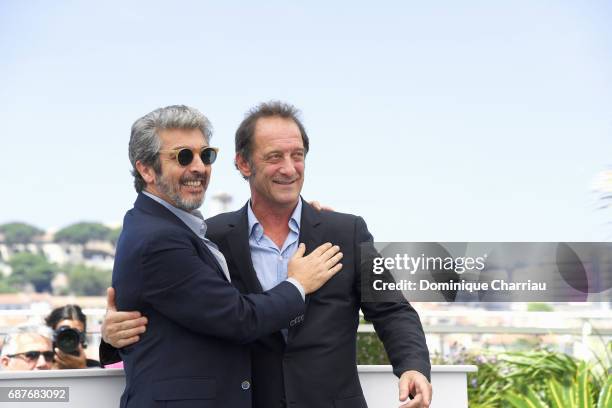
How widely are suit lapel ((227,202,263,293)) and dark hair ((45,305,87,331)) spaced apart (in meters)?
2.33

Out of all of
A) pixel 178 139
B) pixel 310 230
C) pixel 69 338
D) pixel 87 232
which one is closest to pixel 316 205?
pixel 310 230

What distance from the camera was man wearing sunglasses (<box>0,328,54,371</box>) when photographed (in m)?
4.34

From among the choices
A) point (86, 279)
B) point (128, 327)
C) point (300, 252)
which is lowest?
point (128, 327)

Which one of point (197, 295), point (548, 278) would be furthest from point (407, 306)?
point (548, 278)

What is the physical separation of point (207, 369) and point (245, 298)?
0.20 metres

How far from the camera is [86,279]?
9875cm

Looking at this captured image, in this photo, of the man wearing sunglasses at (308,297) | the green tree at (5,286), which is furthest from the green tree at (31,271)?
the man wearing sunglasses at (308,297)

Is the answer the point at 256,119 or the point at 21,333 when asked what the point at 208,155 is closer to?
the point at 256,119

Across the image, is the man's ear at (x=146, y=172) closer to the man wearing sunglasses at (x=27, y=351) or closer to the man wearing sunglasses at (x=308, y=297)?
the man wearing sunglasses at (x=308, y=297)

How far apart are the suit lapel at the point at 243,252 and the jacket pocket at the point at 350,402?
0.37 m

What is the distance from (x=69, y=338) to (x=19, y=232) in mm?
104342

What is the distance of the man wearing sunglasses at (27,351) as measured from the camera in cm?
434

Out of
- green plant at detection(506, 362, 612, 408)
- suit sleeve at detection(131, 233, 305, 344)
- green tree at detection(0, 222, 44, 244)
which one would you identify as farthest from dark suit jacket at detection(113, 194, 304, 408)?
green tree at detection(0, 222, 44, 244)

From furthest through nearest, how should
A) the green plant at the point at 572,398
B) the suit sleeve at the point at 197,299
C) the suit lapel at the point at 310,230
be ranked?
the green plant at the point at 572,398, the suit lapel at the point at 310,230, the suit sleeve at the point at 197,299
